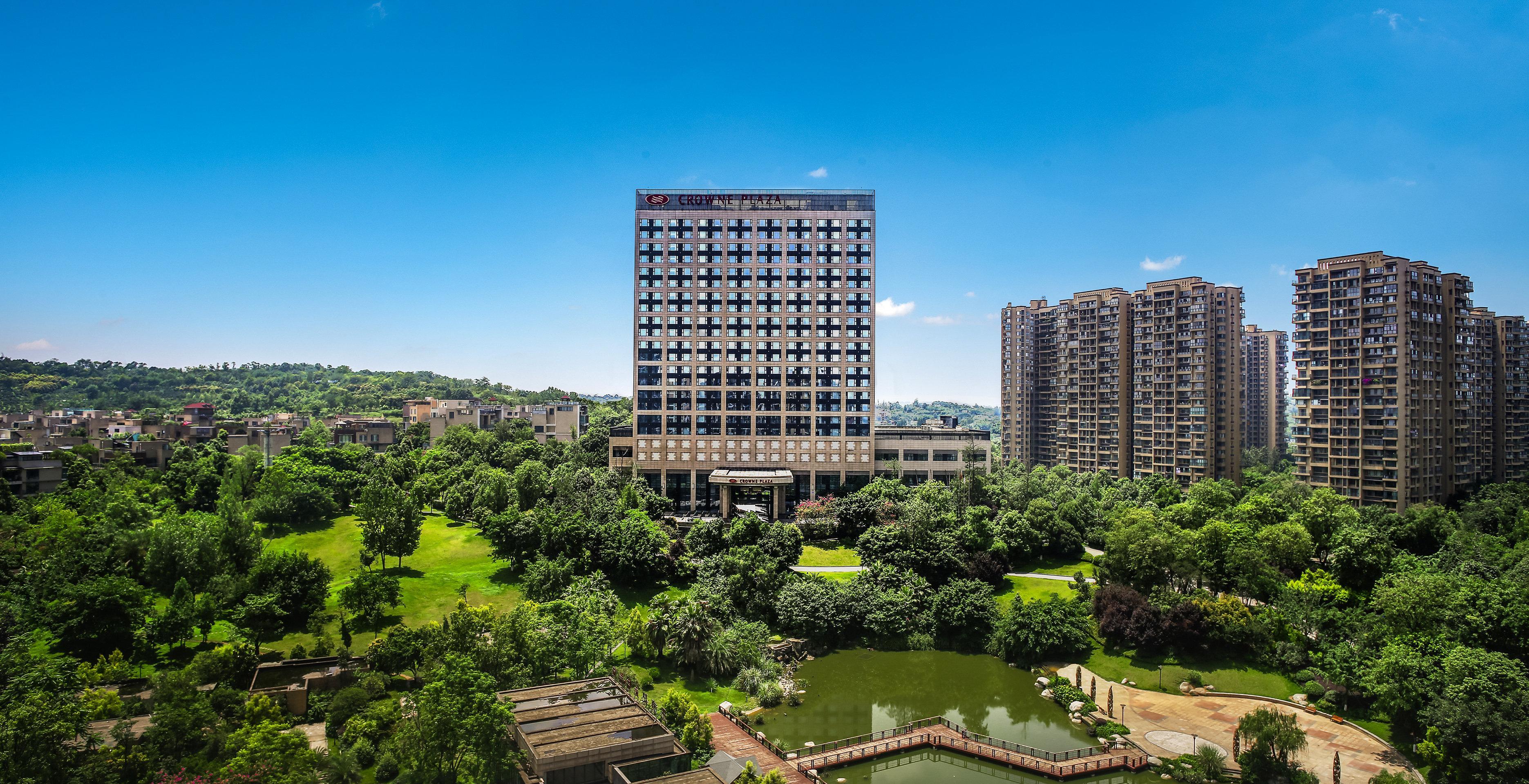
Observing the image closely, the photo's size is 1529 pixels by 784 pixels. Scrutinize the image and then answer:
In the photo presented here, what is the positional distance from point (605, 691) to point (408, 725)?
7.40 metres

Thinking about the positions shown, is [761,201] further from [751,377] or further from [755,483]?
[755,483]

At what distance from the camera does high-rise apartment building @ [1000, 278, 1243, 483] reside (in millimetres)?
80125

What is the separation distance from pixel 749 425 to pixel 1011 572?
2893 cm

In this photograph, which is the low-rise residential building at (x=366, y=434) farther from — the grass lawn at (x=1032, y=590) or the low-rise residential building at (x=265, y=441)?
the grass lawn at (x=1032, y=590)

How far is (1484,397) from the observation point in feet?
226

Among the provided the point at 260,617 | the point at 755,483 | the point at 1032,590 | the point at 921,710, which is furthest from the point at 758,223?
the point at 260,617

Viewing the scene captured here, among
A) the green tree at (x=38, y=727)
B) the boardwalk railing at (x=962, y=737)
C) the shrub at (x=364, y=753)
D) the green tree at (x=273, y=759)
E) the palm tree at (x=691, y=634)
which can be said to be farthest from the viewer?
the palm tree at (x=691, y=634)

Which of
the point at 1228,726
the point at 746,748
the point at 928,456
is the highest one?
the point at 928,456

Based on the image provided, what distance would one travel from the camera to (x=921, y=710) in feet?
129

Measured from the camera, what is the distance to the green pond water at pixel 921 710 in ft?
109

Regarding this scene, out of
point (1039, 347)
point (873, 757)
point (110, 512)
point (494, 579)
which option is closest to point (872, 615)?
point (873, 757)

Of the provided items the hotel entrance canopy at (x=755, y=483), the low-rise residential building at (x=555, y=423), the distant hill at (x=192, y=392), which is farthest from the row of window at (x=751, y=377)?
the distant hill at (x=192, y=392)

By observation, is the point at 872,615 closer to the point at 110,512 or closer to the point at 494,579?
the point at 494,579

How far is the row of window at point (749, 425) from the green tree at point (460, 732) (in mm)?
49608
